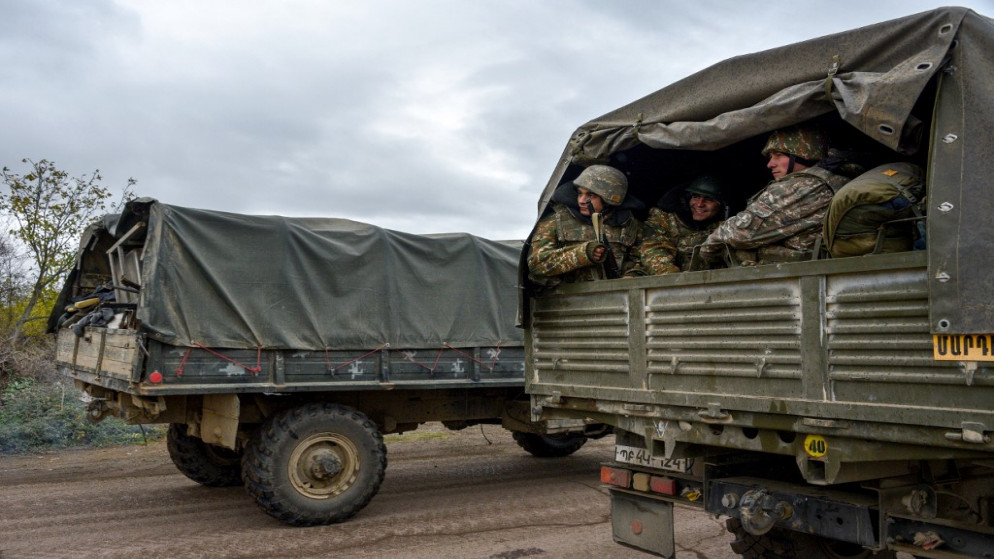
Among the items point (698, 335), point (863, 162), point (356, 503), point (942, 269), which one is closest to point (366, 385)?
point (356, 503)

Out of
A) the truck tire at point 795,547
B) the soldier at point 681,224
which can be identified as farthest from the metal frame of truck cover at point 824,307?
the truck tire at point 795,547

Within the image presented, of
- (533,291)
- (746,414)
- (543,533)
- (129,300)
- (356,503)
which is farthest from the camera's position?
(129,300)

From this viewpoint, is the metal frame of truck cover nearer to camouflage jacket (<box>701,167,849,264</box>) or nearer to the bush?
camouflage jacket (<box>701,167,849,264</box>)

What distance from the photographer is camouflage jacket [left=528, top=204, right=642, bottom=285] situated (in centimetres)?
458

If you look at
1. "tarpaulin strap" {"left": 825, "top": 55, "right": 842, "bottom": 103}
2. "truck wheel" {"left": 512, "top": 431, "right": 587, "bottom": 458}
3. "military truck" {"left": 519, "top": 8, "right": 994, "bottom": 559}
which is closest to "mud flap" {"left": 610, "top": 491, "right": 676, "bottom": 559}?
"military truck" {"left": 519, "top": 8, "right": 994, "bottom": 559}

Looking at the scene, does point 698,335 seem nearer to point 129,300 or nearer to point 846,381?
point 846,381

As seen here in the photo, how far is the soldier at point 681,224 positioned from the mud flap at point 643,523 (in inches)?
54.9

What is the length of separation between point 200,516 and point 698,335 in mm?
5303

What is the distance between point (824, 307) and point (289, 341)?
16.1ft

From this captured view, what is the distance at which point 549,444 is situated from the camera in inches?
404

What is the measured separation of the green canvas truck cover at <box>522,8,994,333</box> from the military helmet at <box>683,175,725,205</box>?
2.34 ft

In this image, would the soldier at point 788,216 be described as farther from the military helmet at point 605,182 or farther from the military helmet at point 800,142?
the military helmet at point 605,182

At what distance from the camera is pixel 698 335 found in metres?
3.78

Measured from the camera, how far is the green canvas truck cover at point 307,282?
21.5ft
